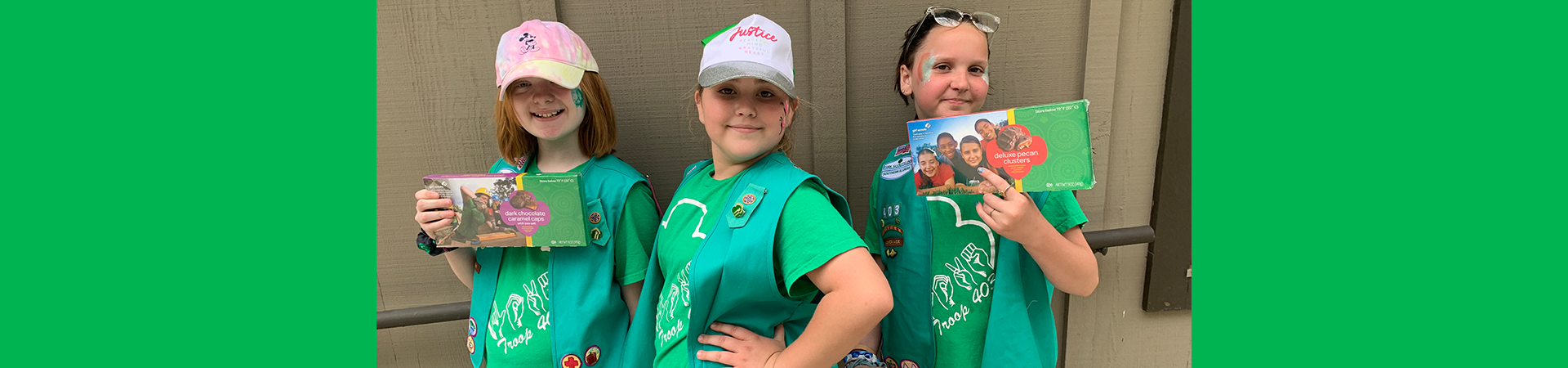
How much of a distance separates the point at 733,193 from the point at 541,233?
1.51 feet

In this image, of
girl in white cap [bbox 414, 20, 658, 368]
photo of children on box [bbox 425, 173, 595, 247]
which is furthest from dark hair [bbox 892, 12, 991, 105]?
photo of children on box [bbox 425, 173, 595, 247]

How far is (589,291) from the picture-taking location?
5.15ft

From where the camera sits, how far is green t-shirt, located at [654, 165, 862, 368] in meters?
1.23

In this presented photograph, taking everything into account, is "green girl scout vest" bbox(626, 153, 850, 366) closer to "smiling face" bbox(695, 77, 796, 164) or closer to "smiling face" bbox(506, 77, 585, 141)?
"smiling face" bbox(695, 77, 796, 164)

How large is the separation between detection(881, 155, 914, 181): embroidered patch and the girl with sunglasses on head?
0.8 inches

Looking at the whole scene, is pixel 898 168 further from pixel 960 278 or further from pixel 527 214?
pixel 527 214

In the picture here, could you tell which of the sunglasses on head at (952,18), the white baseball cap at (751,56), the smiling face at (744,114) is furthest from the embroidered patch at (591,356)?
the sunglasses on head at (952,18)

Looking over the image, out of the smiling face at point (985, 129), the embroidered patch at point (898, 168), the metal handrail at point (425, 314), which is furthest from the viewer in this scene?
the metal handrail at point (425, 314)

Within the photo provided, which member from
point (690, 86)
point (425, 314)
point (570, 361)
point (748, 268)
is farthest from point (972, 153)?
point (425, 314)

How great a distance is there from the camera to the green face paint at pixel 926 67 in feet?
5.18

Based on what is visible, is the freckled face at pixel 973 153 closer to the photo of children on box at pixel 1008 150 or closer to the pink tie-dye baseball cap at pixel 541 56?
the photo of children on box at pixel 1008 150

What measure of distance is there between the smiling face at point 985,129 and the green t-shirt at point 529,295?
2.73ft

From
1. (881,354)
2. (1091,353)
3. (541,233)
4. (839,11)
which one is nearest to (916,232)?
(881,354)

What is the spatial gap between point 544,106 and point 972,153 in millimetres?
990
